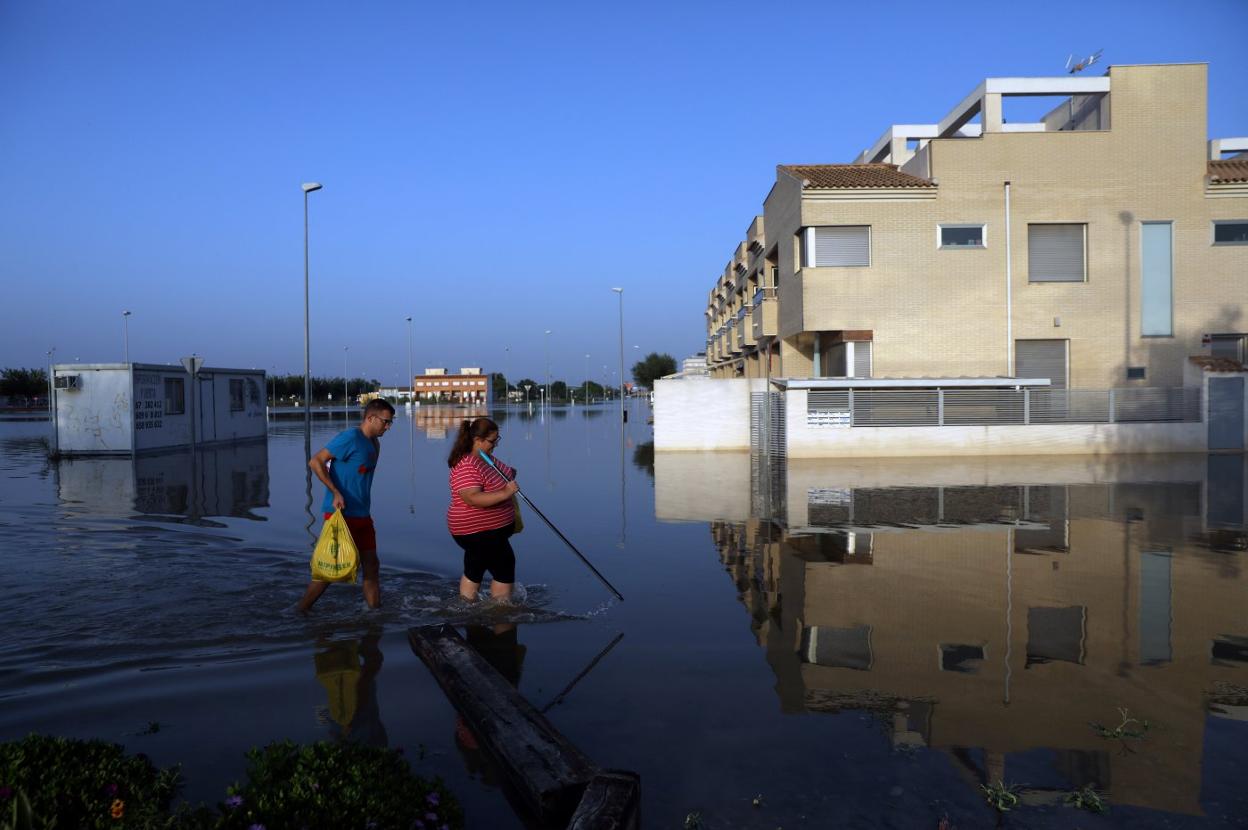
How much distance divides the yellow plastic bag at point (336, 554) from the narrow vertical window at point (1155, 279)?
2593cm

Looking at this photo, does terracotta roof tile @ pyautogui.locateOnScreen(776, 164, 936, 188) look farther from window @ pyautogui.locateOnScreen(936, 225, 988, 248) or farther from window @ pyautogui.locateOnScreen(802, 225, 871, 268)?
window @ pyautogui.locateOnScreen(936, 225, 988, 248)

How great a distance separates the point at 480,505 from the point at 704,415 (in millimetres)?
18876

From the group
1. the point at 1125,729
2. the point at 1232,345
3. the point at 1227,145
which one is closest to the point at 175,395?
the point at 1125,729

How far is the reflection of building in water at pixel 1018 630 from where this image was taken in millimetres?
4578

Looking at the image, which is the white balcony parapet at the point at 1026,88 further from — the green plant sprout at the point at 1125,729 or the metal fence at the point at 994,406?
the green plant sprout at the point at 1125,729

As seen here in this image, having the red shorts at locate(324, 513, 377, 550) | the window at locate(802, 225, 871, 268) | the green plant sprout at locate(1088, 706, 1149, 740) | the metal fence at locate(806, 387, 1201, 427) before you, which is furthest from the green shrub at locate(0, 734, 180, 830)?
the window at locate(802, 225, 871, 268)

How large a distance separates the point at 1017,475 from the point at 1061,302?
9.37 metres

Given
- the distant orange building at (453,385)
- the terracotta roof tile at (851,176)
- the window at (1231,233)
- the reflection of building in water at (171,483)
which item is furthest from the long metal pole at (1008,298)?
the distant orange building at (453,385)

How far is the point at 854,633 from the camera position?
677cm

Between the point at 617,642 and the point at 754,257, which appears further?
the point at 754,257

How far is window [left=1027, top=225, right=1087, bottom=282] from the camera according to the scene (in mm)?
26047

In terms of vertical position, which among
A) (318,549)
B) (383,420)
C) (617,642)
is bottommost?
(617,642)

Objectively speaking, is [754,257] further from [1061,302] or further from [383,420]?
[383,420]

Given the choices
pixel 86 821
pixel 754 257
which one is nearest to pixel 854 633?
pixel 86 821
